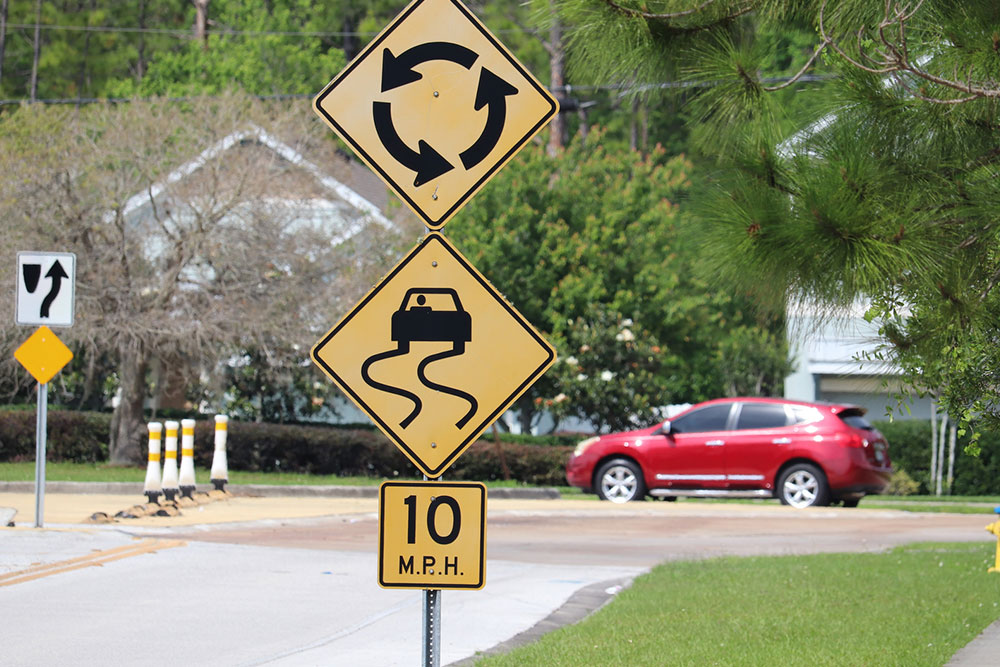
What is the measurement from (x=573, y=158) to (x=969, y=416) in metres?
22.6

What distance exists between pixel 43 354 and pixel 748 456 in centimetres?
1027

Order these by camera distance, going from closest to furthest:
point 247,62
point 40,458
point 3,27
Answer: point 40,458 < point 247,62 < point 3,27

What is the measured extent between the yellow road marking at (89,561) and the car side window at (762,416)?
373 inches

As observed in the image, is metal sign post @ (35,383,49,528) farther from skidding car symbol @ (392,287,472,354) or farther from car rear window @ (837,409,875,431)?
car rear window @ (837,409,875,431)

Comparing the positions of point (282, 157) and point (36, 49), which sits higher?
point (36, 49)

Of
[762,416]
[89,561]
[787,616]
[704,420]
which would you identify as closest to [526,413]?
[704,420]

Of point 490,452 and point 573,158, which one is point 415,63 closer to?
point 490,452

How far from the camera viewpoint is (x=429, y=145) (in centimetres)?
560

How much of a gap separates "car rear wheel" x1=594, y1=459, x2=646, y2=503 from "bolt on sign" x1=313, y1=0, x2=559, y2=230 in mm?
15763

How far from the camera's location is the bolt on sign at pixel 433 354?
5.36 metres

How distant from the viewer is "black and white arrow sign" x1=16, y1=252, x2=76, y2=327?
558 inches

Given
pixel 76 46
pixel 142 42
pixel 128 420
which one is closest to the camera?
pixel 128 420

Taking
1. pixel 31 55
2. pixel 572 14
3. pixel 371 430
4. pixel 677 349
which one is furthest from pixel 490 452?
pixel 31 55

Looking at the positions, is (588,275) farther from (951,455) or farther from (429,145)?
(429,145)
